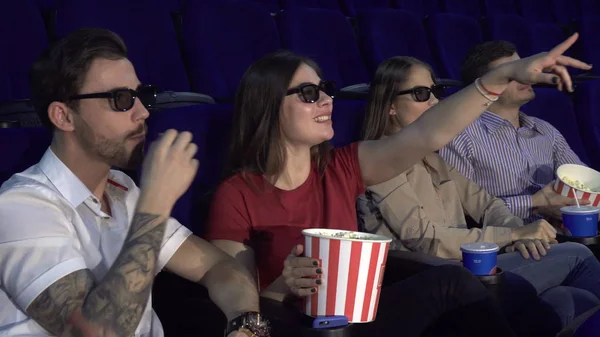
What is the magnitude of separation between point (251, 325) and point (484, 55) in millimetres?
1136

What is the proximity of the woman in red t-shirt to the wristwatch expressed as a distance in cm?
12

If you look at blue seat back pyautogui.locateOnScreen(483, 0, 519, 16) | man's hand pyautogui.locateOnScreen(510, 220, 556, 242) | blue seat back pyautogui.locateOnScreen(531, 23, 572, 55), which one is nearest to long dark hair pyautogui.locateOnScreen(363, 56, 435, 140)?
man's hand pyautogui.locateOnScreen(510, 220, 556, 242)

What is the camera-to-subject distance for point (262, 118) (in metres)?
1.19

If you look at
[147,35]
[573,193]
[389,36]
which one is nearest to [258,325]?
[573,193]

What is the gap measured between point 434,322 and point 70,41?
61 cm

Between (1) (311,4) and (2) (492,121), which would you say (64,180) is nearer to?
(2) (492,121)

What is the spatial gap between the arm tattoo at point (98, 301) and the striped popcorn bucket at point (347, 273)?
0.63ft

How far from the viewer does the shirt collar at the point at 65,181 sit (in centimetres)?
90

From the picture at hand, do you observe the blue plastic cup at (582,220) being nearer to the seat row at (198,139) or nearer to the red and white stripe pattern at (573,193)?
the red and white stripe pattern at (573,193)

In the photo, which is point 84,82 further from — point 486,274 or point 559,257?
point 559,257

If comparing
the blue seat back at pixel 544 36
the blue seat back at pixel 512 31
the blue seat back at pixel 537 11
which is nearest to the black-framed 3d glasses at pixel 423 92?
the blue seat back at pixel 512 31

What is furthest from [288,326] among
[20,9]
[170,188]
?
[20,9]

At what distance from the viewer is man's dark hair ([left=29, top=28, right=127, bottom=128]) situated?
0.94 m

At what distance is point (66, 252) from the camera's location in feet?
2.70
